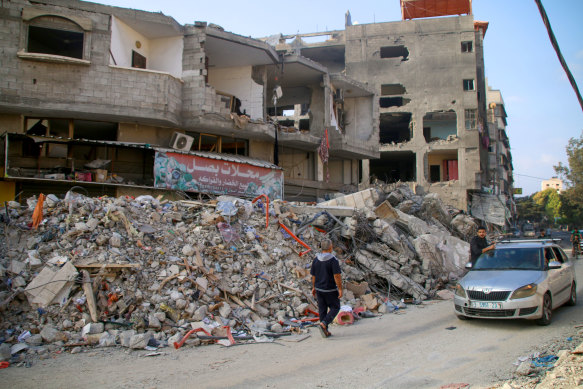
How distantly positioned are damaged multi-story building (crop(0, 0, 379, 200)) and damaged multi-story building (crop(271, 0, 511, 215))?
19020 millimetres

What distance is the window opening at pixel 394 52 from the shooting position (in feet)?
134

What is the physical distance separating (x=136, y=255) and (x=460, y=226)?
14.2 metres

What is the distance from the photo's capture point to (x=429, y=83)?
39.3 metres

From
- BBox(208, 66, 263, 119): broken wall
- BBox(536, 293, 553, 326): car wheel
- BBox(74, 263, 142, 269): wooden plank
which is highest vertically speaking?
BBox(208, 66, 263, 119): broken wall

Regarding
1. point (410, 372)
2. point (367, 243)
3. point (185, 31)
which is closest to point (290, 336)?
point (410, 372)

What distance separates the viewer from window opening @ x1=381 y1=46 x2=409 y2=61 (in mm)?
40906

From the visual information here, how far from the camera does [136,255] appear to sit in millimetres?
8188

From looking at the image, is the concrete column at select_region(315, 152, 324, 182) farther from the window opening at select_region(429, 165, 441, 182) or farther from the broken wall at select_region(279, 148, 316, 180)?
the window opening at select_region(429, 165, 441, 182)

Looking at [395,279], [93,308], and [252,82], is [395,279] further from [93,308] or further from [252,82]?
[252,82]

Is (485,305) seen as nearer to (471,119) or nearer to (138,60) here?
(138,60)

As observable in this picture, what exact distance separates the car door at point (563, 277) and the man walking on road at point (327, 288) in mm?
4195

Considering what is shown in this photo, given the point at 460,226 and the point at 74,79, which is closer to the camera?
the point at 74,79

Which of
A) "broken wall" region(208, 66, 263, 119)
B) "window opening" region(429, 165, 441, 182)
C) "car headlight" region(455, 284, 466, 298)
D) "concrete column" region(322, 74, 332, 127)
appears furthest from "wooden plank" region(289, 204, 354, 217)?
"window opening" region(429, 165, 441, 182)

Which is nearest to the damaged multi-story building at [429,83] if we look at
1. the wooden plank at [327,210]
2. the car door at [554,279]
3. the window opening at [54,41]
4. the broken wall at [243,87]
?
the broken wall at [243,87]
